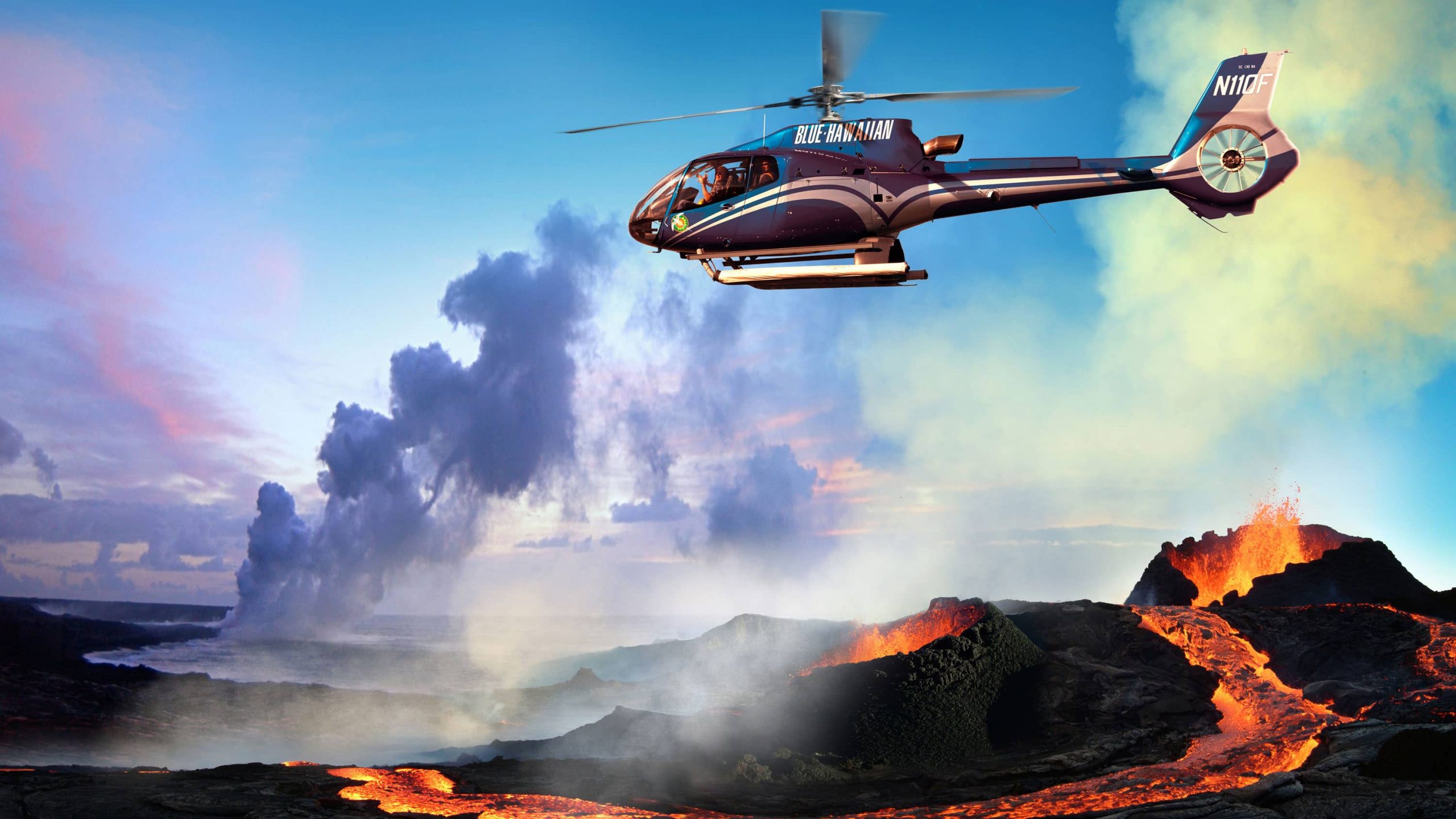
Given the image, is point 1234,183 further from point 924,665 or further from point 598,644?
point 598,644

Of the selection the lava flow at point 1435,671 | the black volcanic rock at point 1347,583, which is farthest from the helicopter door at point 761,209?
the black volcanic rock at point 1347,583

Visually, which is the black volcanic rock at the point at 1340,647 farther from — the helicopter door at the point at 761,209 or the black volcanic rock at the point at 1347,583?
the helicopter door at the point at 761,209

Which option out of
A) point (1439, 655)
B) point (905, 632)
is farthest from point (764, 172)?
point (1439, 655)

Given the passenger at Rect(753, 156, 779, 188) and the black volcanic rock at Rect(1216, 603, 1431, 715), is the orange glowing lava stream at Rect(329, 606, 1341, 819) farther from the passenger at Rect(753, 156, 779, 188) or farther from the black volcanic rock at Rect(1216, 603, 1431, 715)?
the passenger at Rect(753, 156, 779, 188)

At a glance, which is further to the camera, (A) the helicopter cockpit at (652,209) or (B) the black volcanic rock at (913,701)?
(B) the black volcanic rock at (913,701)

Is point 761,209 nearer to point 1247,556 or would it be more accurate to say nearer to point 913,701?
point 913,701

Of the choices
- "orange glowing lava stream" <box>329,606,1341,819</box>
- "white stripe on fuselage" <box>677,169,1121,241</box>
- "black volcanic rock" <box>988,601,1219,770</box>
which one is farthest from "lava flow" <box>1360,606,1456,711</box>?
"white stripe on fuselage" <box>677,169,1121,241</box>
